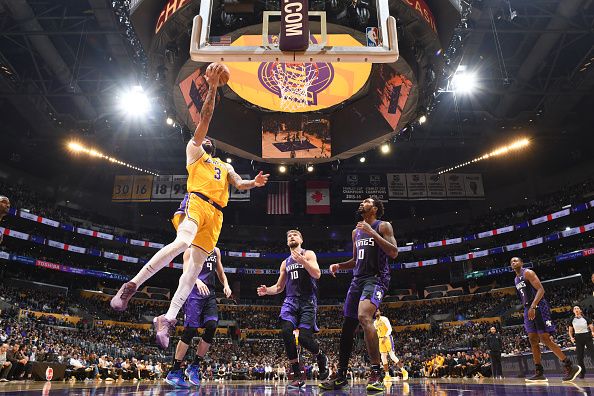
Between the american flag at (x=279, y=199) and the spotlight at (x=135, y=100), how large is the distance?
10.0m

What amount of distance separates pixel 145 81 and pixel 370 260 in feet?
48.0

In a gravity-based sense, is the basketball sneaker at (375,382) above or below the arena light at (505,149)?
below

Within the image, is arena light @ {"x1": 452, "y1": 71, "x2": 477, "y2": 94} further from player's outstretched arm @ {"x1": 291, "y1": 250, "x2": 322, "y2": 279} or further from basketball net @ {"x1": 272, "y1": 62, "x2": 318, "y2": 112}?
player's outstretched arm @ {"x1": 291, "y1": 250, "x2": 322, "y2": 279}

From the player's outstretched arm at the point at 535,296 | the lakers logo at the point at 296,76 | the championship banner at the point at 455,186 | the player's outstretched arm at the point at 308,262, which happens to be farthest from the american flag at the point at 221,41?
the championship banner at the point at 455,186

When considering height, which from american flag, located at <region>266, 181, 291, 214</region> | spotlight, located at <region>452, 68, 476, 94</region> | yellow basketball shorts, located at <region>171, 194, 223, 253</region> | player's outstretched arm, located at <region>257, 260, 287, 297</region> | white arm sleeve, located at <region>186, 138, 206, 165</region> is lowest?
player's outstretched arm, located at <region>257, 260, 287, 297</region>

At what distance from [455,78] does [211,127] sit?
511 inches

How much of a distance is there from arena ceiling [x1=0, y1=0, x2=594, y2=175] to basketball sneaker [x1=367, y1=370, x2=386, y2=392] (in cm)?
1019

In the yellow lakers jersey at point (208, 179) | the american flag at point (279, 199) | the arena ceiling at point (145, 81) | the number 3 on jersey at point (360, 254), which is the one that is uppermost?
the arena ceiling at point (145, 81)

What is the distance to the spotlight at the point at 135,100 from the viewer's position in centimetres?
2069

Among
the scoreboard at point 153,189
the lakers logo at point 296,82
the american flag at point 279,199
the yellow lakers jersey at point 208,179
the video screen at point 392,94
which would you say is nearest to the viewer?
the yellow lakers jersey at point 208,179

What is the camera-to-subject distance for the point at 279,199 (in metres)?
28.5

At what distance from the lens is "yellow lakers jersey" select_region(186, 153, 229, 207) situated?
190 inches

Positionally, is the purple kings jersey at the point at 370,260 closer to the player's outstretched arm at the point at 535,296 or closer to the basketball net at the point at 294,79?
the player's outstretched arm at the point at 535,296

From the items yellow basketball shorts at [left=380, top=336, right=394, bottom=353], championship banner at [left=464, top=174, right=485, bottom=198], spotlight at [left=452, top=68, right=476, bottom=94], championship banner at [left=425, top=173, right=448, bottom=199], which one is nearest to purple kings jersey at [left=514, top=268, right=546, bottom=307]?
yellow basketball shorts at [left=380, top=336, right=394, bottom=353]
